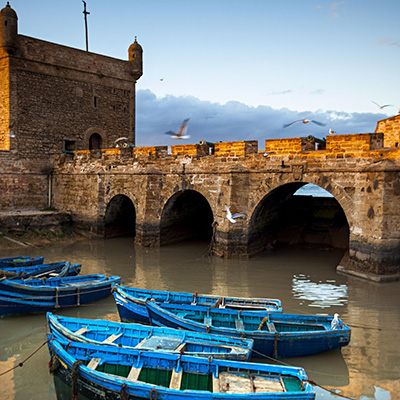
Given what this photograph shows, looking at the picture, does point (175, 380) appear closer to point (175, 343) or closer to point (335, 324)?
point (175, 343)

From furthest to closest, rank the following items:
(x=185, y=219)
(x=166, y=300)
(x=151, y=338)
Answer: (x=185, y=219), (x=166, y=300), (x=151, y=338)

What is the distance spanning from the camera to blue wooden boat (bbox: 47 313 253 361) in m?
5.93

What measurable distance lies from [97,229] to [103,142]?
21.0ft

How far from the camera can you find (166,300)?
8.34 m

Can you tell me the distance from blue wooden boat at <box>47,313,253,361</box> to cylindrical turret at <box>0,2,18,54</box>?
48.8ft

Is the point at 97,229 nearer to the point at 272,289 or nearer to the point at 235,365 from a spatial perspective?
the point at 272,289

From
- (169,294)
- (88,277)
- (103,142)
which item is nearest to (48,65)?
(103,142)

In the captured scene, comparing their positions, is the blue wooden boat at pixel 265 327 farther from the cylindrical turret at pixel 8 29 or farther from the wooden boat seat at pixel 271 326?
the cylindrical turret at pixel 8 29

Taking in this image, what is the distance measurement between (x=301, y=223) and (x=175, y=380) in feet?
40.7

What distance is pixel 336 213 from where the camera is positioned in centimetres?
1630

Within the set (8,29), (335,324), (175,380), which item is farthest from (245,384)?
(8,29)

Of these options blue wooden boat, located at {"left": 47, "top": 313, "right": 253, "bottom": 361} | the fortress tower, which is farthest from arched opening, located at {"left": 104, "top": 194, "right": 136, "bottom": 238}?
blue wooden boat, located at {"left": 47, "top": 313, "right": 253, "bottom": 361}

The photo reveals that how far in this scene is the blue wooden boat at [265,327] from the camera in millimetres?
6695

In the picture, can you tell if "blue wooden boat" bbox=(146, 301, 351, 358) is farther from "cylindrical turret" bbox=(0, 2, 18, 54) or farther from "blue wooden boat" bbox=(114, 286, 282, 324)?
"cylindrical turret" bbox=(0, 2, 18, 54)
